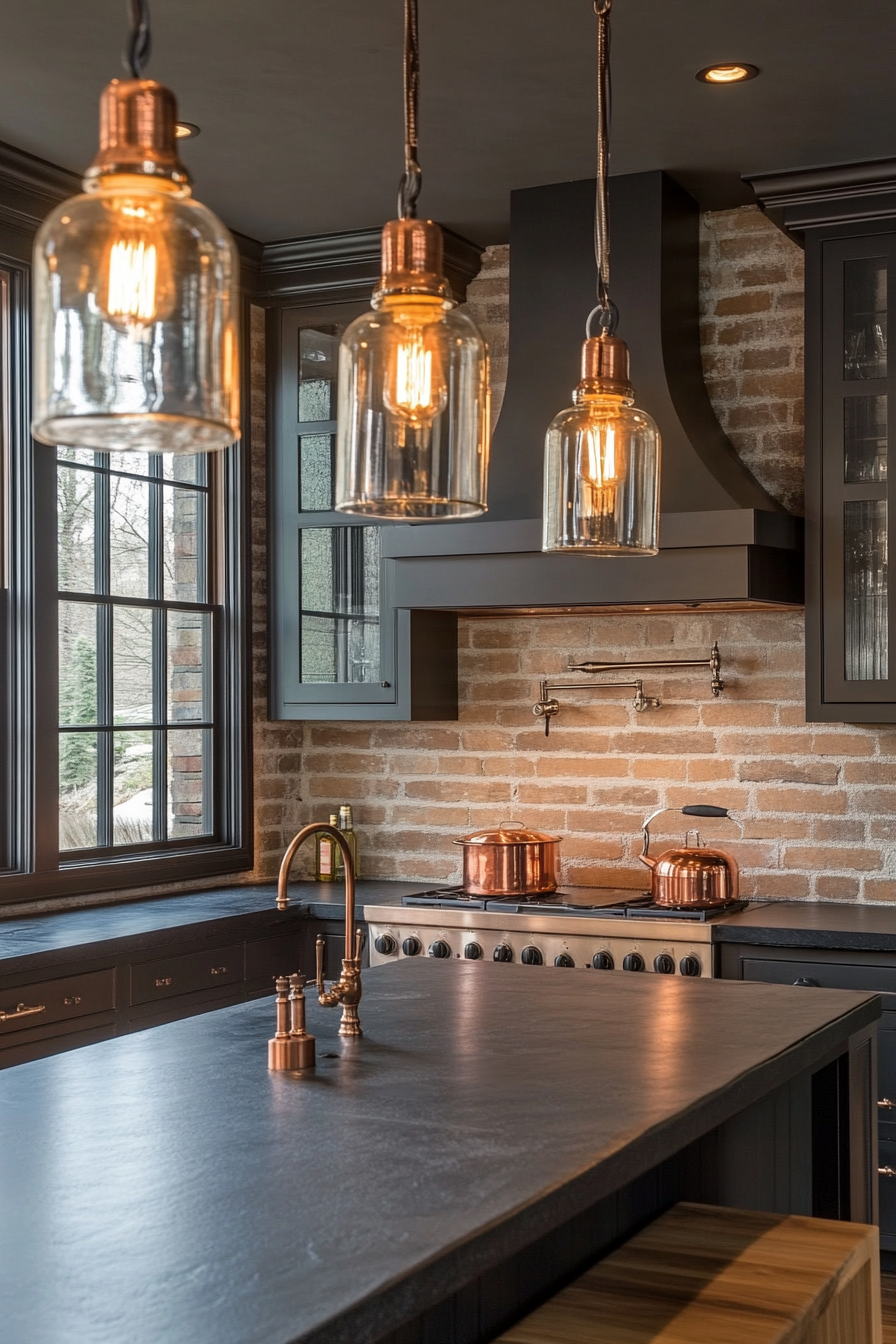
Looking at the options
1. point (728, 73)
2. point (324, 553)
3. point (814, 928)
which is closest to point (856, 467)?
point (728, 73)

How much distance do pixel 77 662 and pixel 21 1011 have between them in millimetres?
1303

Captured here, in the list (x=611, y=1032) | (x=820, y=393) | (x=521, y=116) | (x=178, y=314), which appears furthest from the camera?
(x=820, y=393)

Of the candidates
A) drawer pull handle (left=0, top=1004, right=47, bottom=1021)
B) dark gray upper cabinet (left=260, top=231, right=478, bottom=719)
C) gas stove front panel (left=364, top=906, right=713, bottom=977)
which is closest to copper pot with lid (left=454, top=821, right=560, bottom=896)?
gas stove front panel (left=364, top=906, right=713, bottom=977)

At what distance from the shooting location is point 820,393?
4.33 metres

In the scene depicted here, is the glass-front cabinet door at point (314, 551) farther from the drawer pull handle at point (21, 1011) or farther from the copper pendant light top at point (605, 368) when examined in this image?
the copper pendant light top at point (605, 368)

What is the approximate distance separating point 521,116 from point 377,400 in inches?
106

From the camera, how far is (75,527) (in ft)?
15.2

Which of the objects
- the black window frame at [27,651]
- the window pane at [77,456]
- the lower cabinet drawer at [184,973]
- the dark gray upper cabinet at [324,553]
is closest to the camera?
the lower cabinet drawer at [184,973]

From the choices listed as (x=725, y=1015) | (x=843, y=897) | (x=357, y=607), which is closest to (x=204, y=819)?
(x=357, y=607)

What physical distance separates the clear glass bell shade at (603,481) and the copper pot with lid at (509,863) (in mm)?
2638

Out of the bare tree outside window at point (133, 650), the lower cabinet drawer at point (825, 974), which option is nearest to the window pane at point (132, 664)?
the bare tree outside window at point (133, 650)

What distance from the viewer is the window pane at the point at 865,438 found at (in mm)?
4242

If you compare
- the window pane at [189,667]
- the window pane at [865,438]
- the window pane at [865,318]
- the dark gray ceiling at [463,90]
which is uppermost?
the dark gray ceiling at [463,90]

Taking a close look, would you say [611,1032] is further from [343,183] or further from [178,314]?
[343,183]
